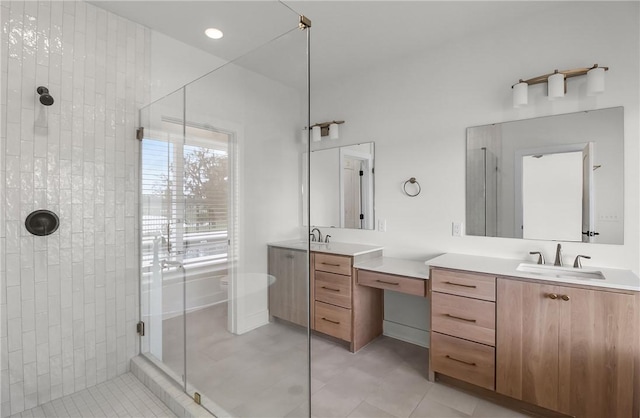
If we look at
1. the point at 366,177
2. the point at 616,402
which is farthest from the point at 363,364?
the point at 366,177

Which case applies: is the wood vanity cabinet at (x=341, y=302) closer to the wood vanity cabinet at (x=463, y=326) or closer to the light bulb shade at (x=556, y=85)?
the wood vanity cabinet at (x=463, y=326)

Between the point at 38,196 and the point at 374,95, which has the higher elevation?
the point at 374,95

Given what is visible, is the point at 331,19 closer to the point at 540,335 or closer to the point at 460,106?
the point at 460,106

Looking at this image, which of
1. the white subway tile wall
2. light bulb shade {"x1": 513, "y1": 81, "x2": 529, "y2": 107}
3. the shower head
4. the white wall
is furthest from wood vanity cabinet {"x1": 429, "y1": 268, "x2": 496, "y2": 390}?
the shower head

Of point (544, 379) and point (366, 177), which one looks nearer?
point (544, 379)

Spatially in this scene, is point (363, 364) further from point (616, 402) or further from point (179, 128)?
point (179, 128)

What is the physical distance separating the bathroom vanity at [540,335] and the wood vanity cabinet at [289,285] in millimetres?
1132

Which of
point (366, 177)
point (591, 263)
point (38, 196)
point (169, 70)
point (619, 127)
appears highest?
point (169, 70)

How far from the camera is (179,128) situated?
202 cm

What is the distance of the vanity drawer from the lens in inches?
104

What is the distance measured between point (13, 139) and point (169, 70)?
1.13 metres

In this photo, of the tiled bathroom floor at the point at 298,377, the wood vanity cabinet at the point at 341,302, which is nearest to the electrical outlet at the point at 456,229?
the wood vanity cabinet at the point at 341,302

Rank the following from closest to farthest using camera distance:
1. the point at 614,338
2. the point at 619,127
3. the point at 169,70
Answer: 1. the point at 614,338
2. the point at 619,127
3. the point at 169,70

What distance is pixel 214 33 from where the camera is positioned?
229 centimetres
